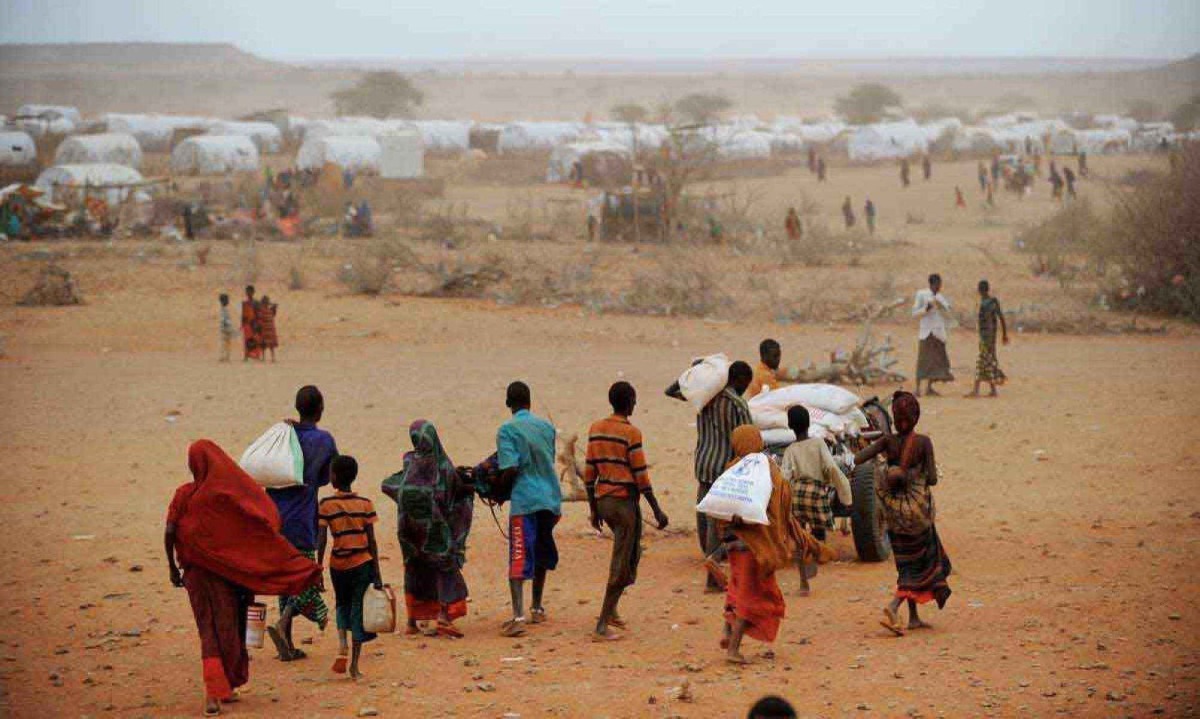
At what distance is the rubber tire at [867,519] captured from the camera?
26.2 feet

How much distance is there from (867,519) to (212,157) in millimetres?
41880

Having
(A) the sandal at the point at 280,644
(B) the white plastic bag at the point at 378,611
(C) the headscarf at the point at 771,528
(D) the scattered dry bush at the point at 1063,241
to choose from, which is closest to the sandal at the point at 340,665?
(B) the white plastic bag at the point at 378,611

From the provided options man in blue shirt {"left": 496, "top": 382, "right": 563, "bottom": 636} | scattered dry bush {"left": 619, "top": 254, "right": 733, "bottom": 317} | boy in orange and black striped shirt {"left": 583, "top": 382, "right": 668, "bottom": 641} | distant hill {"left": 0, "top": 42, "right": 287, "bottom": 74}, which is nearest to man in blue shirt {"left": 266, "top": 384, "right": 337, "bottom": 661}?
man in blue shirt {"left": 496, "top": 382, "right": 563, "bottom": 636}

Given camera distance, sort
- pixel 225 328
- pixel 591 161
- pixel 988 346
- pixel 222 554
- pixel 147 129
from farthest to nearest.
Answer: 1. pixel 147 129
2. pixel 591 161
3. pixel 225 328
4. pixel 988 346
5. pixel 222 554

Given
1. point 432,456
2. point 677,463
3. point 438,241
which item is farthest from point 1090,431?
point 438,241

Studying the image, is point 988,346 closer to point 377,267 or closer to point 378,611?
point 378,611

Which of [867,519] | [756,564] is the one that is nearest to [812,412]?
[867,519]

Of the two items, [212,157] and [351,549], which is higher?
[212,157]

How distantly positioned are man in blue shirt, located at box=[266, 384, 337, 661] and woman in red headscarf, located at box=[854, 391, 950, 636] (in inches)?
99.2

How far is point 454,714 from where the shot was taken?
219 inches

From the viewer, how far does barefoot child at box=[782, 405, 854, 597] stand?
6.81 m

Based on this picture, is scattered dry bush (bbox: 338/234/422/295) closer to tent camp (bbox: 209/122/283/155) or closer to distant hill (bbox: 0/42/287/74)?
tent camp (bbox: 209/122/283/155)

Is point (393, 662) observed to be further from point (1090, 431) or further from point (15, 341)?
point (15, 341)

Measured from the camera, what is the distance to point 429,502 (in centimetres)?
634
